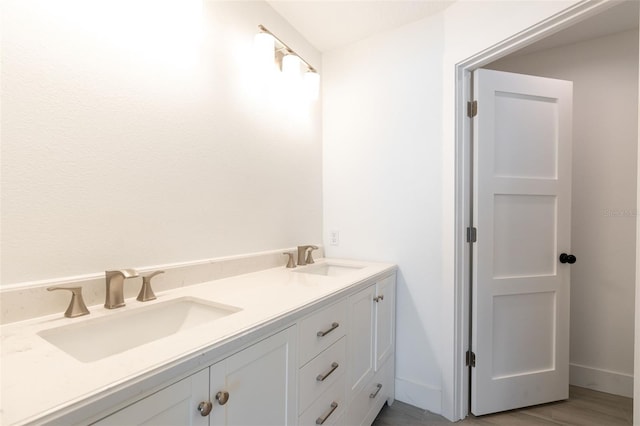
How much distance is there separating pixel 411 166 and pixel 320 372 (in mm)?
1320

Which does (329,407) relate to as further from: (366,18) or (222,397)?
(366,18)

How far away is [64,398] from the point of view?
0.48m

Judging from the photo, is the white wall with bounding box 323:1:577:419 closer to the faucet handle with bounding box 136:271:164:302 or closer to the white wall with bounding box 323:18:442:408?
the white wall with bounding box 323:18:442:408

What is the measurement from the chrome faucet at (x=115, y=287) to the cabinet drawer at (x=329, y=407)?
0.72 m

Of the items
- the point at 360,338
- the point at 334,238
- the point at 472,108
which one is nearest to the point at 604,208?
the point at 472,108

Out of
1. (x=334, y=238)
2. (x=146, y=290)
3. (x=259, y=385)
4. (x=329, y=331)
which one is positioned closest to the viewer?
(x=259, y=385)

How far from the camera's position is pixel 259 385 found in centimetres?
83

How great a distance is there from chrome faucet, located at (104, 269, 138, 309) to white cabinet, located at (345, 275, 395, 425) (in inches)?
34.6

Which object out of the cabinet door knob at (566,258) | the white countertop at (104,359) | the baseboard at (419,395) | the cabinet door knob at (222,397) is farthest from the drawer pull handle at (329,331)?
the cabinet door knob at (566,258)

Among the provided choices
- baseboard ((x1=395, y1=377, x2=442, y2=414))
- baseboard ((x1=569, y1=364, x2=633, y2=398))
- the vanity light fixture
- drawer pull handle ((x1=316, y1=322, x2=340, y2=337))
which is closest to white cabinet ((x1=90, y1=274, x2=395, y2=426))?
drawer pull handle ((x1=316, y1=322, x2=340, y2=337))

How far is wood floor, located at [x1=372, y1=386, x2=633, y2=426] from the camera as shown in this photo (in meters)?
1.68

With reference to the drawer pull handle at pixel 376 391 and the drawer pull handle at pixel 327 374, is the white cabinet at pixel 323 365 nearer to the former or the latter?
the drawer pull handle at pixel 327 374

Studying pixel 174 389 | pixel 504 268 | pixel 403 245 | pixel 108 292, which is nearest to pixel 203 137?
pixel 108 292

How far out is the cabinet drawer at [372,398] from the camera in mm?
1374
